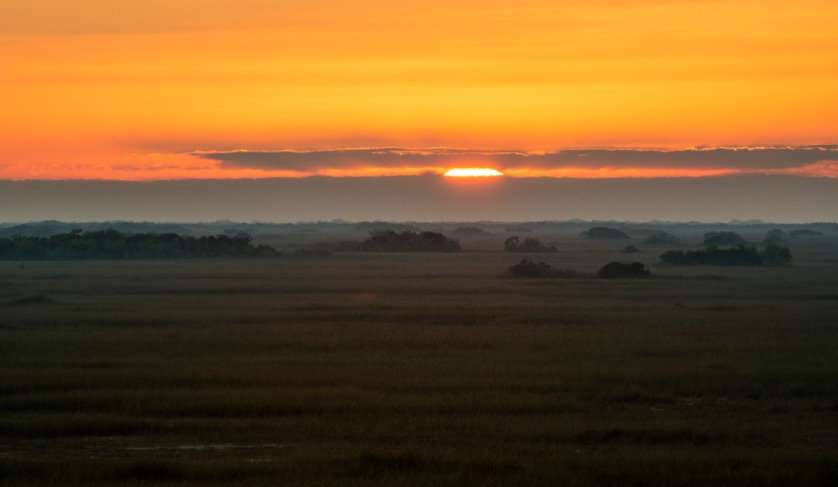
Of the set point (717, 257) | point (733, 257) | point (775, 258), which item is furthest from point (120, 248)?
point (775, 258)

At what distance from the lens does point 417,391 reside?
64.5 ft

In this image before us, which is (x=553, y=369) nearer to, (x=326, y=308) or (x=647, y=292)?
(x=326, y=308)

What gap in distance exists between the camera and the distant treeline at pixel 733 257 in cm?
6594

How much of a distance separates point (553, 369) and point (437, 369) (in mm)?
2306

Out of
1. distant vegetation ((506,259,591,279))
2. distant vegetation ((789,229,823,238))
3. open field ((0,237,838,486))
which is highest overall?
distant vegetation ((789,229,823,238))

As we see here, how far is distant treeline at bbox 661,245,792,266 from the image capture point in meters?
65.9

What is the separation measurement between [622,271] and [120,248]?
127ft

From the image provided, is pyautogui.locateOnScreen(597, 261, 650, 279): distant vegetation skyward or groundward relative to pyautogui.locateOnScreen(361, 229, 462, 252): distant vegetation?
groundward

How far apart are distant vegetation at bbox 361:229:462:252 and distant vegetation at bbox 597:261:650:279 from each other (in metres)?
38.7

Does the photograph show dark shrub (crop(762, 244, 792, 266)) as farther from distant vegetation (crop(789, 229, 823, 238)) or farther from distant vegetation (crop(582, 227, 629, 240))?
distant vegetation (crop(789, 229, 823, 238))

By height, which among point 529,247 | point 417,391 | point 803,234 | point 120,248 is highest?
point 803,234

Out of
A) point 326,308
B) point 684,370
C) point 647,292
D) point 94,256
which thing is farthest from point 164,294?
point 94,256

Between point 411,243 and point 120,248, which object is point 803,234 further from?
point 120,248

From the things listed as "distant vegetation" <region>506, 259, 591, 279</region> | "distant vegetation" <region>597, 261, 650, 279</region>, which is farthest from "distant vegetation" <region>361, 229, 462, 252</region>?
"distant vegetation" <region>597, 261, 650, 279</region>
